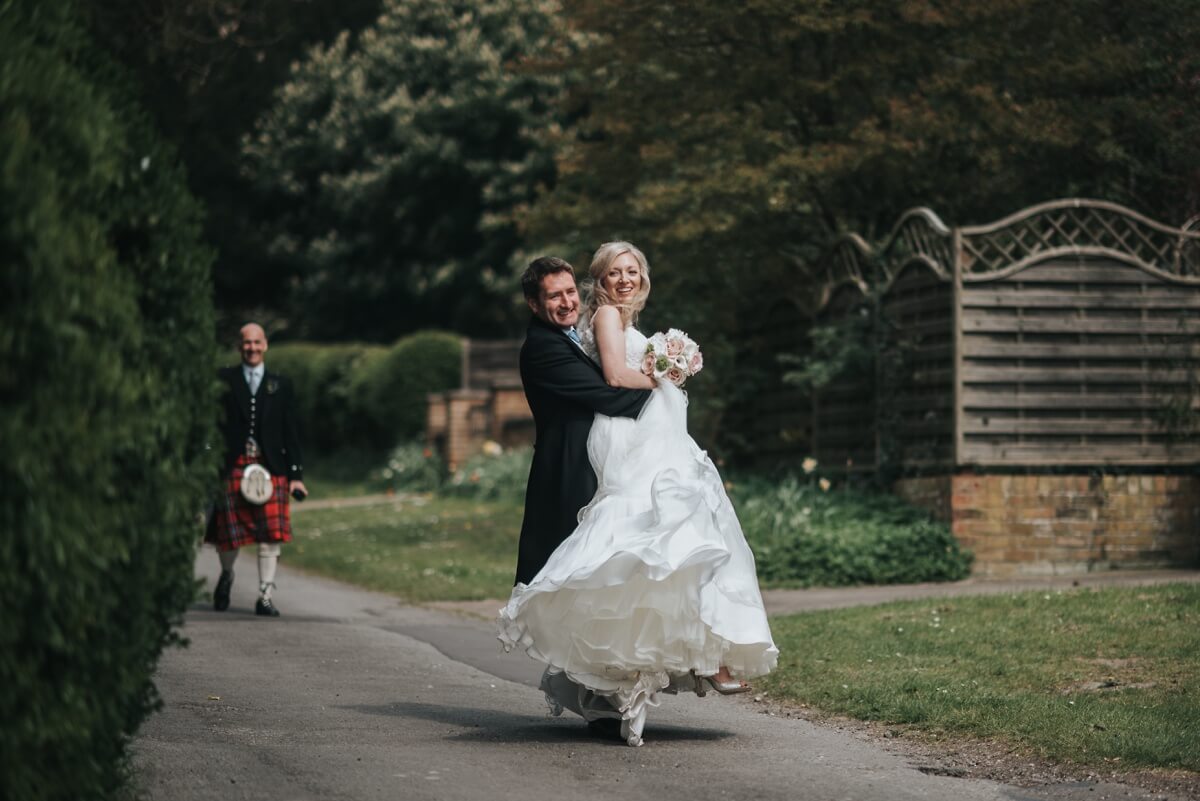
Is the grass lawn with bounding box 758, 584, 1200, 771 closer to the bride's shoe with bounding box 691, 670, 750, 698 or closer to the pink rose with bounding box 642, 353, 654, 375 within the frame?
the bride's shoe with bounding box 691, 670, 750, 698

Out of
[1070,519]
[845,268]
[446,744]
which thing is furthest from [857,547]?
[446,744]

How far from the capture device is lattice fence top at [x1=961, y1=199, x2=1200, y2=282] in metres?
14.8

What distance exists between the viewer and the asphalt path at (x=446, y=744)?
6277 mm

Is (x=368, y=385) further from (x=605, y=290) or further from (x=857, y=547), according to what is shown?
(x=605, y=290)

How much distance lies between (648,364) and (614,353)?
162 mm

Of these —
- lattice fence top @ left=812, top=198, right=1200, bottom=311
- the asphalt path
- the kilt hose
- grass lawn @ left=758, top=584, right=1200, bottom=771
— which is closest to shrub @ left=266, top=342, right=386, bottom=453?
lattice fence top @ left=812, top=198, right=1200, bottom=311

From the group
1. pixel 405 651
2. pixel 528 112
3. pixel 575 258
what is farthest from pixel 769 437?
pixel 528 112

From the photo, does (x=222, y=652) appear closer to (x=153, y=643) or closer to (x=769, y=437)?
(x=153, y=643)

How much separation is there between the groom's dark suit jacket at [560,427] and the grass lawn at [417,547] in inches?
263

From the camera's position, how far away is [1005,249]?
15320 millimetres

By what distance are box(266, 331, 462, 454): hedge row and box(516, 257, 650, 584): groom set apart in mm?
22882

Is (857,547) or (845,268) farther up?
(845,268)

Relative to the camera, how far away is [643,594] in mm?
7289

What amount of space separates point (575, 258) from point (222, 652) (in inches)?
450
